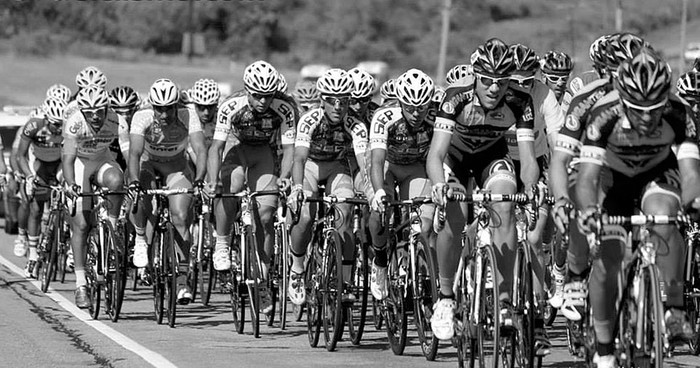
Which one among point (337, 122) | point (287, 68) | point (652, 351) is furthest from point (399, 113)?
point (287, 68)

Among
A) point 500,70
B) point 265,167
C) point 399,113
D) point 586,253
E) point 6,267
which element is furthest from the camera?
point 6,267

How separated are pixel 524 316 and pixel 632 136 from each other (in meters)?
1.44

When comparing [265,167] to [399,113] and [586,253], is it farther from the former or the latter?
[586,253]

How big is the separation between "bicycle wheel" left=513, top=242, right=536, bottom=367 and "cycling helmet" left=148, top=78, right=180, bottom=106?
6.21m

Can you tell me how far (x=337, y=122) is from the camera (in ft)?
45.1

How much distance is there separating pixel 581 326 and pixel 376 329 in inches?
173

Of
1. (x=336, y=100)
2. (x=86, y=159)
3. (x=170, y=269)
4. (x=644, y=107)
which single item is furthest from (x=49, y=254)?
(x=644, y=107)

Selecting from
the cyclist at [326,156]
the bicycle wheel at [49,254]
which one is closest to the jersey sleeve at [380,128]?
the cyclist at [326,156]

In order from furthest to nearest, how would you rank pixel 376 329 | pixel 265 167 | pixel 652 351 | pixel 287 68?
pixel 287 68, pixel 265 167, pixel 376 329, pixel 652 351

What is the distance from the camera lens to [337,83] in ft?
44.0

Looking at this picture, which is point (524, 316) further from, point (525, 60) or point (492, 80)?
point (525, 60)

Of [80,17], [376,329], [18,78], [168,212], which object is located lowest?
[376,329]

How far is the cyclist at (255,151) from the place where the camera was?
14484 mm

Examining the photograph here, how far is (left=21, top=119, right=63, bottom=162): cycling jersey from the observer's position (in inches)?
835
